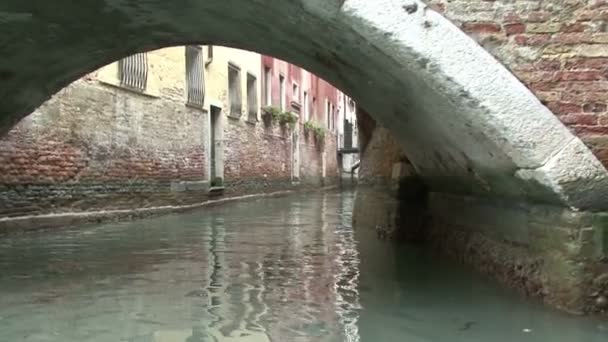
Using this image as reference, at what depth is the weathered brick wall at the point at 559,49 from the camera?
11.5 feet

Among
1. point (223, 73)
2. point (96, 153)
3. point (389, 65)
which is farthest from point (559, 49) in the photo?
point (223, 73)

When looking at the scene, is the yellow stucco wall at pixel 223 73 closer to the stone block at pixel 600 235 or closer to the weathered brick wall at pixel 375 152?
the weathered brick wall at pixel 375 152

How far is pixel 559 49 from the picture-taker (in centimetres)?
352

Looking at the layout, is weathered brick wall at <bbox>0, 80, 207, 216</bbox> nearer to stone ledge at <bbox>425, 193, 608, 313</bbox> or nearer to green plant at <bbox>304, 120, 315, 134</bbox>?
stone ledge at <bbox>425, 193, 608, 313</bbox>

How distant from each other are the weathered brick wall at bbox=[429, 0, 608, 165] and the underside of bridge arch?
15 cm

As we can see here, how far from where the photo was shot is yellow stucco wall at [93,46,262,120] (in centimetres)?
1162

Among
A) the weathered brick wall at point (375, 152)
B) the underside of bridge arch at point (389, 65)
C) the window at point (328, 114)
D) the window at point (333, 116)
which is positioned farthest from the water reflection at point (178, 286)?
the window at point (333, 116)

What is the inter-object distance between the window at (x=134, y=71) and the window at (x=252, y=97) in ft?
22.5

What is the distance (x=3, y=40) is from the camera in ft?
17.2

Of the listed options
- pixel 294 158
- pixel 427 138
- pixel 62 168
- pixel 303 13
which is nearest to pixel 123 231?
pixel 62 168

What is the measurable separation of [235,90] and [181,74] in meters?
4.08

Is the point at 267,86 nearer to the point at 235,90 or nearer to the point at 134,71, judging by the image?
the point at 235,90

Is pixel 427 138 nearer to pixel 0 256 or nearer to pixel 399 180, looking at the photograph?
pixel 399 180

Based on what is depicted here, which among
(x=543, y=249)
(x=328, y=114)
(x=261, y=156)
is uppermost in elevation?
(x=328, y=114)
